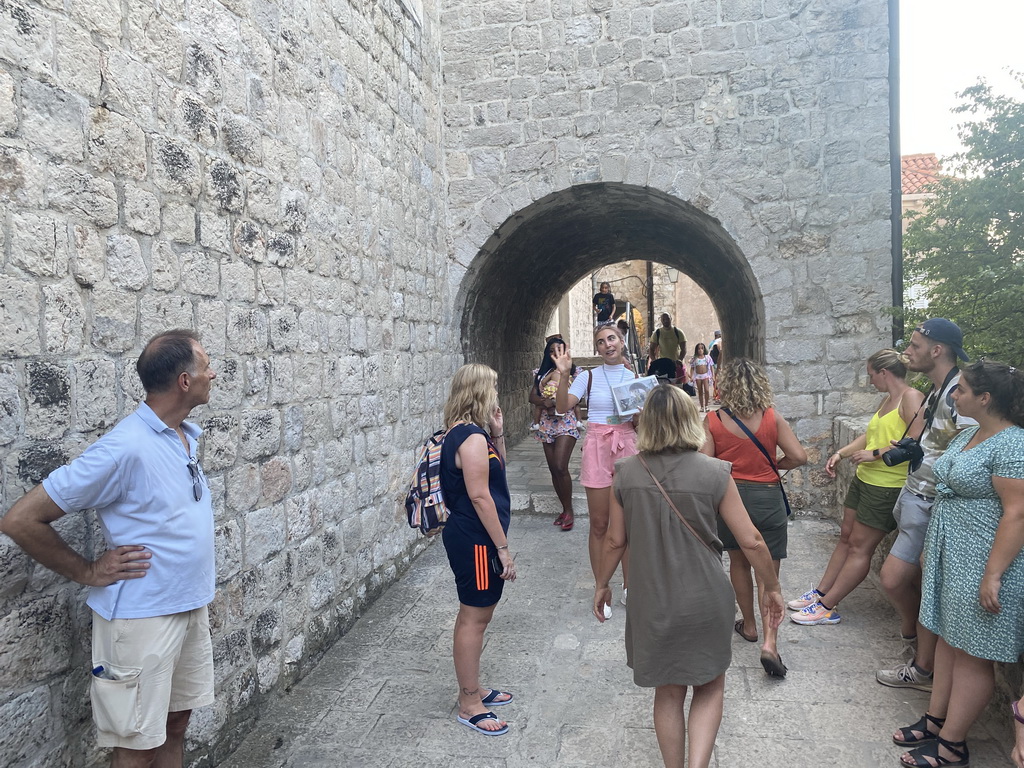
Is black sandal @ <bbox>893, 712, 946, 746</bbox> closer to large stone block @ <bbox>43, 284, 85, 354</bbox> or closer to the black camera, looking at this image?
the black camera

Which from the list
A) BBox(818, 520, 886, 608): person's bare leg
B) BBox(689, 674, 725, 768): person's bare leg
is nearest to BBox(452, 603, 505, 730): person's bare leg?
BBox(689, 674, 725, 768): person's bare leg

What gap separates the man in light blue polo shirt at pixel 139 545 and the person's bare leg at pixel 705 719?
63.7 inches

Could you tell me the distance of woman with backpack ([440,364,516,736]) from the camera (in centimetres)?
280

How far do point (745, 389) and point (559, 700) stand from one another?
1695 millimetres

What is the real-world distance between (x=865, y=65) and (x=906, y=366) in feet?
10.9

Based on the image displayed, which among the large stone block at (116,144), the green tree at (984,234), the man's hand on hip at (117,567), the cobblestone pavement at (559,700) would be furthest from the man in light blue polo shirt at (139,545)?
the green tree at (984,234)

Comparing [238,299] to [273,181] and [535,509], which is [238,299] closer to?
[273,181]

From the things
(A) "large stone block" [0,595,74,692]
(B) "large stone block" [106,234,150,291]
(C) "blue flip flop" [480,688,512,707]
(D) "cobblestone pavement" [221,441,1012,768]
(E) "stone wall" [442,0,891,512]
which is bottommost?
(D) "cobblestone pavement" [221,441,1012,768]

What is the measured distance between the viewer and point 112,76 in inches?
89.0

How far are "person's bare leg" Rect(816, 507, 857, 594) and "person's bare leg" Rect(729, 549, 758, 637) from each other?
0.53 metres

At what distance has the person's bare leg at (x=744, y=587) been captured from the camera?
346cm

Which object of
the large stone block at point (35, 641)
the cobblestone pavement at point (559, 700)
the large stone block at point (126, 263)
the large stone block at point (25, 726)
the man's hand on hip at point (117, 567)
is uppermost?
the large stone block at point (126, 263)

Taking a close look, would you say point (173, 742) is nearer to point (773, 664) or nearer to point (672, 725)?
point (672, 725)

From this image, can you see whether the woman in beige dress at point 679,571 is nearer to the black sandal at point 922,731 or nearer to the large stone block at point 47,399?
the black sandal at point 922,731
